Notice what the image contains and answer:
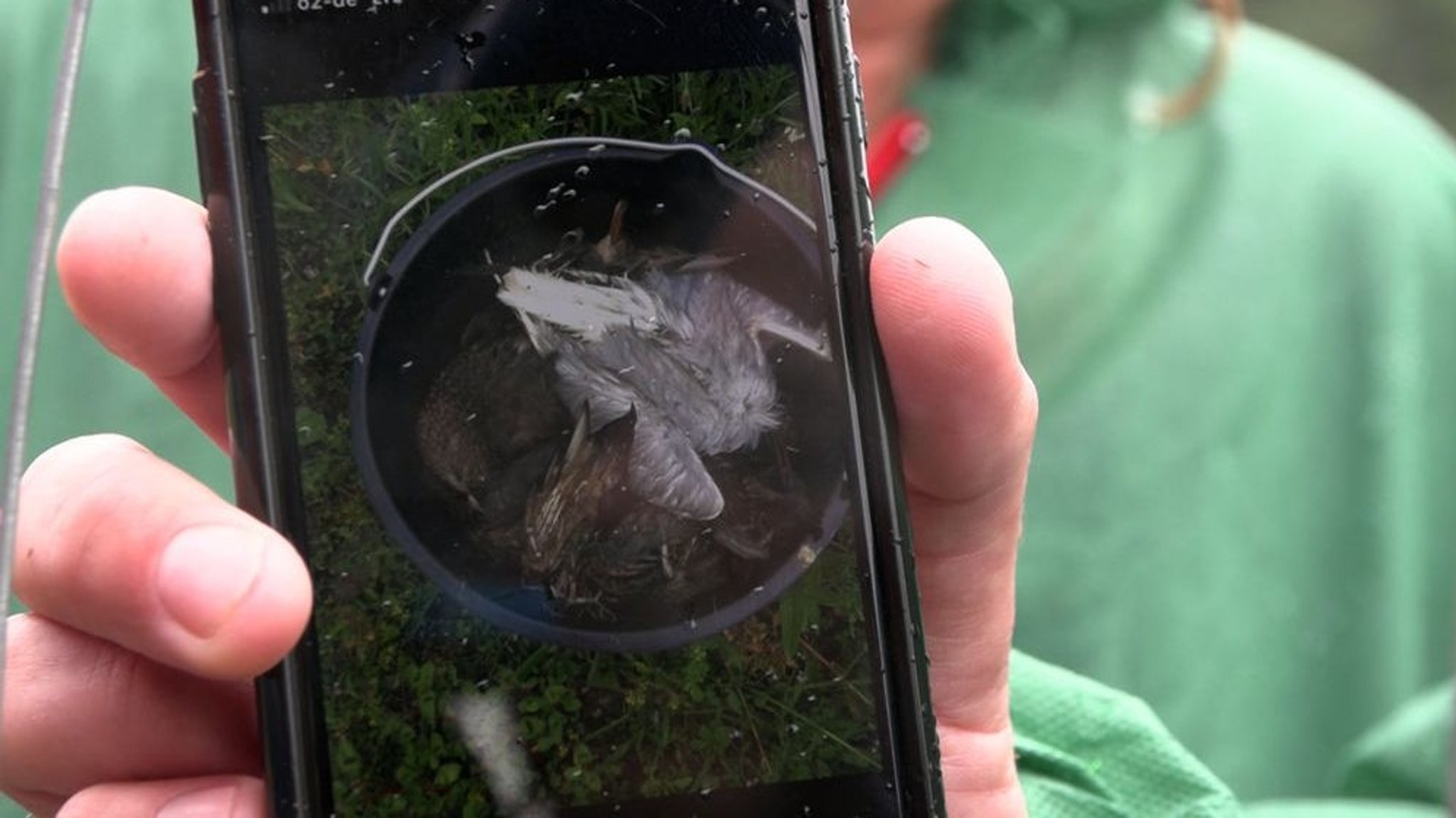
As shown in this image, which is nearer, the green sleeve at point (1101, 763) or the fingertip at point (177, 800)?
the fingertip at point (177, 800)

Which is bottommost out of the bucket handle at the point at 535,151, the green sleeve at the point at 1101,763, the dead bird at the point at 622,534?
the green sleeve at the point at 1101,763

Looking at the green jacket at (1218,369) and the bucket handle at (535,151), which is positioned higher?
the bucket handle at (535,151)

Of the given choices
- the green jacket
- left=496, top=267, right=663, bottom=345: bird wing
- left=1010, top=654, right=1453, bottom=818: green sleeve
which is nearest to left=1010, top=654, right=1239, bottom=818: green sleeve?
left=1010, top=654, right=1453, bottom=818: green sleeve

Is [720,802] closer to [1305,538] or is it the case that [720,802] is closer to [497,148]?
[497,148]

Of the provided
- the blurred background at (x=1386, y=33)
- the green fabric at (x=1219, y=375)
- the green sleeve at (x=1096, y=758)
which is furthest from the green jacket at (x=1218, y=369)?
the green sleeve at (x=1096, y=758)

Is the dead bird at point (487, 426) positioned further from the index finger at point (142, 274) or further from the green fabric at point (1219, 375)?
Result: the green fabric at point (1219, 375)

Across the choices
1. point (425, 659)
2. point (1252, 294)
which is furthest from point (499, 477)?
point (1252, 294)

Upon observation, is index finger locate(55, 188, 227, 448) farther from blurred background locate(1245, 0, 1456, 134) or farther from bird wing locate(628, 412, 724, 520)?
blurred background locate(1245, 0, 1456, 134)

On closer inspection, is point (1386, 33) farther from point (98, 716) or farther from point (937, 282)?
point (98, 716)
